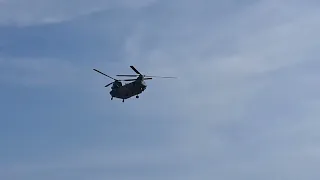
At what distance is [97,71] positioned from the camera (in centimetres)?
17788

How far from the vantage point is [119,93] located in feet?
573

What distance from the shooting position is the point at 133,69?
17612 centimetres

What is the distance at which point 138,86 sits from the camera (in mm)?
173125

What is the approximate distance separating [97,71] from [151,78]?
41.3ft

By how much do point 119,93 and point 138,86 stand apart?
4.81m

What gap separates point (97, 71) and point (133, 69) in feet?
28.1

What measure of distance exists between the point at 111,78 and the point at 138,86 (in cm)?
1103

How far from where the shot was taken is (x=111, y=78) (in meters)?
182

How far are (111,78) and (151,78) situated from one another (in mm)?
10601

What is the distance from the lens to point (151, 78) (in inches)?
6969

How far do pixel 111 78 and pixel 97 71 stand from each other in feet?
16.8
